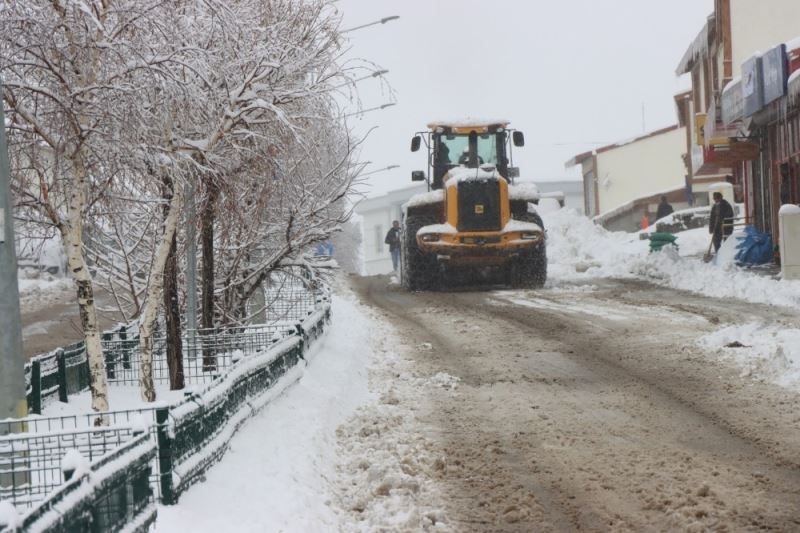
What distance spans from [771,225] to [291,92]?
21152mm

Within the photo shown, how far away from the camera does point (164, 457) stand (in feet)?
21.5

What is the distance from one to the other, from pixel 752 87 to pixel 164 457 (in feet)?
66.5

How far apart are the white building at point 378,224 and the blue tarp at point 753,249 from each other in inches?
2500

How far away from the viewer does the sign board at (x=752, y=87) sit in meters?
23.4

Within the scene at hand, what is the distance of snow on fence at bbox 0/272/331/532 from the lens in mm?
6328

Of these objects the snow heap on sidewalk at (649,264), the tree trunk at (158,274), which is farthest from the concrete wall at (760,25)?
the tree trunk at (158,274)

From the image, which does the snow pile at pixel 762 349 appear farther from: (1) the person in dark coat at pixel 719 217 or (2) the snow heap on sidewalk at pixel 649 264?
(1) the person in dark coat at pixel 719 217

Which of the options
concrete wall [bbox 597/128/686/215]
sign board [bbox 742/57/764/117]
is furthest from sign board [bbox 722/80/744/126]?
concrete wall [bbox 597/128/686/215]

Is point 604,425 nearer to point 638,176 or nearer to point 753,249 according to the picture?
point 753,249

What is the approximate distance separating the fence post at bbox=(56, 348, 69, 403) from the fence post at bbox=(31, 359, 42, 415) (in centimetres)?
55

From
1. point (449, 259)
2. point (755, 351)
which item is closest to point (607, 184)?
point (449, 259)

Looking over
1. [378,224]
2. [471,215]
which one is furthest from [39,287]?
[378,224]

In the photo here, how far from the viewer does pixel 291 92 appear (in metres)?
10.3

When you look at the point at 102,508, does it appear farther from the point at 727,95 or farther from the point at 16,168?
the point at 727,95
